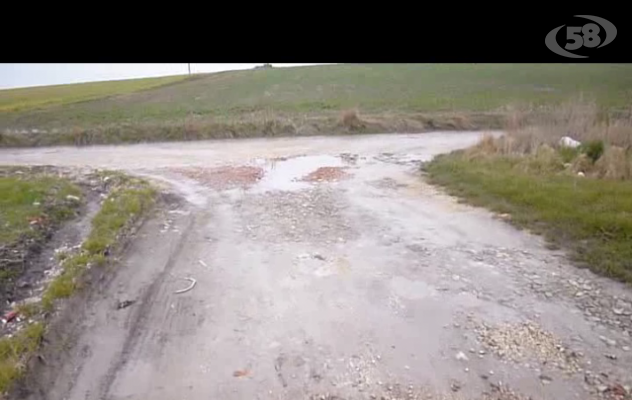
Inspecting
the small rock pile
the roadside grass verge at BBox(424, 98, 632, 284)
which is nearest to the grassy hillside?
the roadside grass verge at BBox(424, 98, 632, 284)

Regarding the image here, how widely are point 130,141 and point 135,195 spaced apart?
974 centimetres

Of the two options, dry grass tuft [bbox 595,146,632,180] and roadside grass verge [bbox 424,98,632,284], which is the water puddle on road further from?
dry grass tuft [bbox 595,146,632,180]

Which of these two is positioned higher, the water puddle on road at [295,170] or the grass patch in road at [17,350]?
the grass patch in road at [17,350]

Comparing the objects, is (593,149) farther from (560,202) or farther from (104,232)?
(104,232)

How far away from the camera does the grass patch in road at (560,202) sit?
5066 mm

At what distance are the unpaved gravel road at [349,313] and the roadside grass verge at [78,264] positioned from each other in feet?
0.89

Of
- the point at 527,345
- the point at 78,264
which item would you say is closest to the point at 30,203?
the point at 78,264

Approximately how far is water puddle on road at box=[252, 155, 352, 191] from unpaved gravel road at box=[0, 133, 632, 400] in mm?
1805

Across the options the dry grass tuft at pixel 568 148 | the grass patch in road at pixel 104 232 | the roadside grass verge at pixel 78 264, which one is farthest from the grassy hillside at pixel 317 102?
the roadside grass verge at pixel 78 264

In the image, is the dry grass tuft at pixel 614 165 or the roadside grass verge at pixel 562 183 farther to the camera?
the dry grass tuft at pixel 614 165

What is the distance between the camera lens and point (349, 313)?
4016 mm

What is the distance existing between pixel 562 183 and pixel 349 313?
5.51m

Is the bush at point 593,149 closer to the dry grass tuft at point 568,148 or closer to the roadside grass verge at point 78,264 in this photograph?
the dry grass tuft at point 568,148
